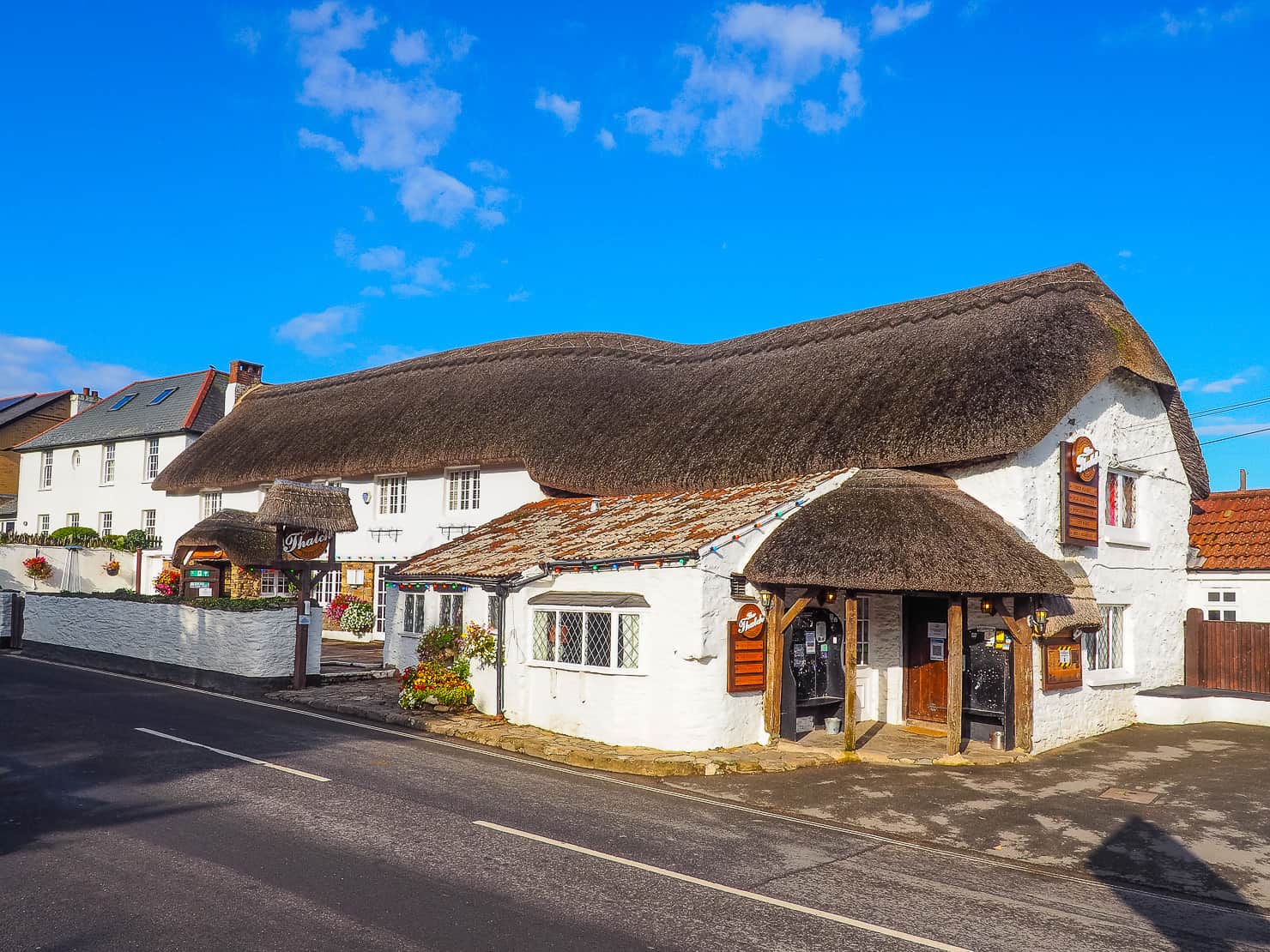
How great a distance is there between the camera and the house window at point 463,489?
2477cm

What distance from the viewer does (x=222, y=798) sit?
9.49 meters

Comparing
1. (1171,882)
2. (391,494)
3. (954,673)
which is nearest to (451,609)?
(391,494)

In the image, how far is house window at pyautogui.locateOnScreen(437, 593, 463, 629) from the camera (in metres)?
19.0

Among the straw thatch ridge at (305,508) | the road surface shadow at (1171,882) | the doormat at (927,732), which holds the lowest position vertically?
the doormat at (927,732)

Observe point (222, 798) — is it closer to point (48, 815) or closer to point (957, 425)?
point (48, 815)

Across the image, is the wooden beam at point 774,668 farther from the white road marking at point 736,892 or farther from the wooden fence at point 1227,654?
the wooden fence at point 1227,654

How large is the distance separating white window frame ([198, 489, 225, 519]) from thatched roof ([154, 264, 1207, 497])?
76 centimetres

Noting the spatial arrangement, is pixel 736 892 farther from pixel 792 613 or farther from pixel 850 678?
pixel 792 613

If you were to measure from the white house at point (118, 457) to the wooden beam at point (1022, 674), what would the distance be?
27412 mm

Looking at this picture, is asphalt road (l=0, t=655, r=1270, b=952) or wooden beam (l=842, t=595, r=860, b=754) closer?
asphalt road (l=0, t=655, r=1270, b=952)

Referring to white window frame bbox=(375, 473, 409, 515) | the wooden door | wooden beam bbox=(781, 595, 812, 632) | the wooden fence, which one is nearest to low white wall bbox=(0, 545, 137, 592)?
white window frame bbox=(375, 473, 409, 515)

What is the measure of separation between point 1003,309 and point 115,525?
31713 millimetres

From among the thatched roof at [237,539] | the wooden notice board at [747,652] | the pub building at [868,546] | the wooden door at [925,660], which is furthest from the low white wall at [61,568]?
Result: the wooden door at [925,660]

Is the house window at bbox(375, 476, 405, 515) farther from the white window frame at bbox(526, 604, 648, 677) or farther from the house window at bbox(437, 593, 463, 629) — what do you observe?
the white window frame at bbox(526, 604, 648, 677)
